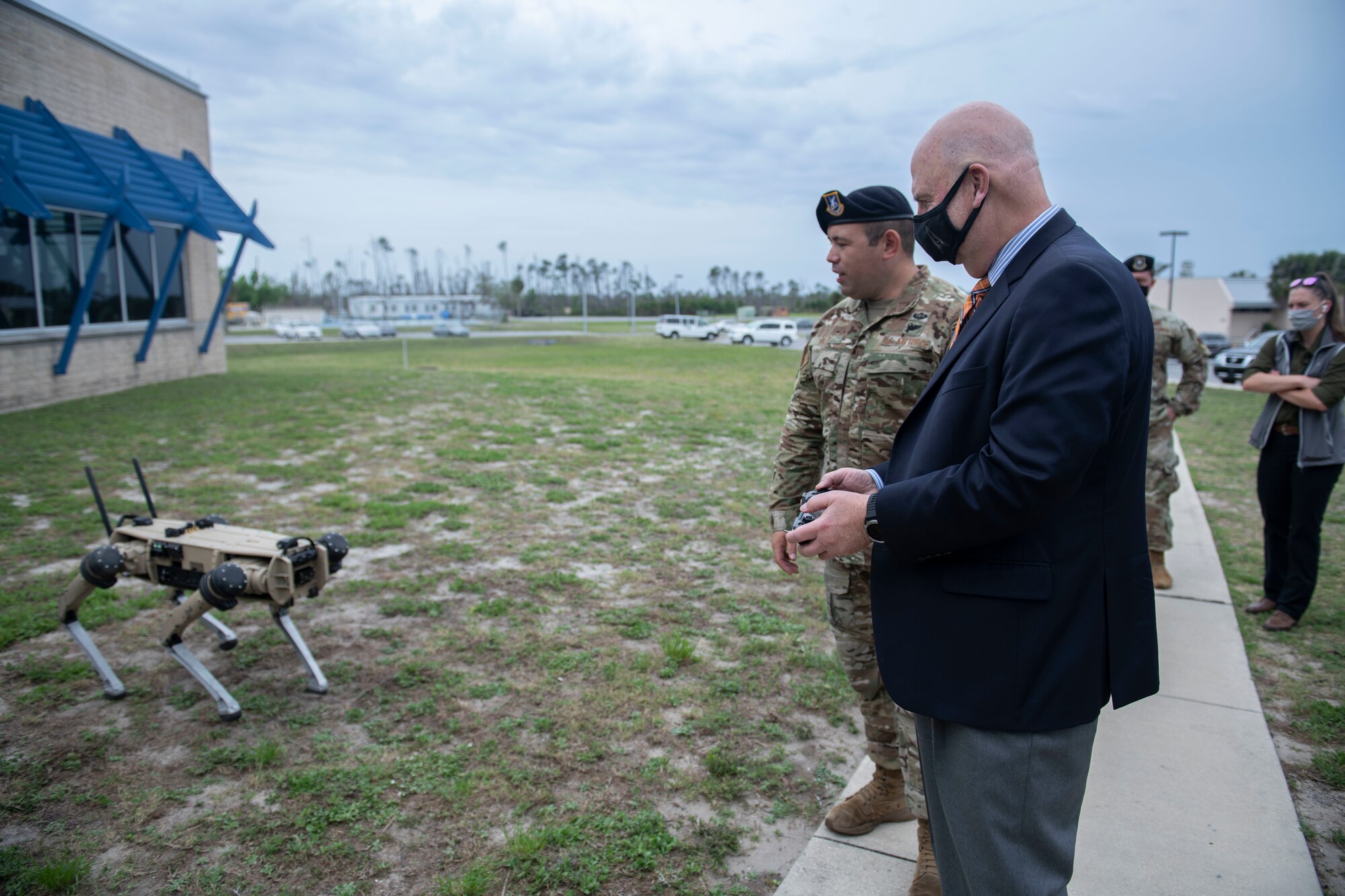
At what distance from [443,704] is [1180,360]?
4.98 metres

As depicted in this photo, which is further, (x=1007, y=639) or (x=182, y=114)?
(x=182, y=114)

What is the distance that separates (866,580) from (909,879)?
0.94 m

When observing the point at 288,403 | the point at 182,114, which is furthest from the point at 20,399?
the point at 182,114

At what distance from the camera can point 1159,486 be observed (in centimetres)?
501

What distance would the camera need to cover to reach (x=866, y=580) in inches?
104

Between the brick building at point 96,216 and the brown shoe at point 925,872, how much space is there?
1185 centimetres

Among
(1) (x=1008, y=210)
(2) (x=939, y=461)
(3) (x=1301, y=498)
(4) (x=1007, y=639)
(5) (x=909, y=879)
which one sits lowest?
(5) (x=909, y=879)

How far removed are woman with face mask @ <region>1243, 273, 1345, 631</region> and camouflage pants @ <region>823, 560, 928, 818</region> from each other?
3009 mm

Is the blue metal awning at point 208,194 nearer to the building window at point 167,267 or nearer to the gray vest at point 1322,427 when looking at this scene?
the building window at point 167,267

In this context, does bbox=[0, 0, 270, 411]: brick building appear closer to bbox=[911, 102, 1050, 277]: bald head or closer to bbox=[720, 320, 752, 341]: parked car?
bbox=[911, 102, 1050, 277]: bald head

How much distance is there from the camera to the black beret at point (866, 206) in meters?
2.67

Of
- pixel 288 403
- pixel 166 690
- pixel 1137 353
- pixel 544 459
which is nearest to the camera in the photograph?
pixel 1137 353

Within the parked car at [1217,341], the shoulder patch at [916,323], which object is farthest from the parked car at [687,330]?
the shoulder patch at [916,323]

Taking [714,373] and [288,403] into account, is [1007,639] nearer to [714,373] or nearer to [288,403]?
[288,403]
